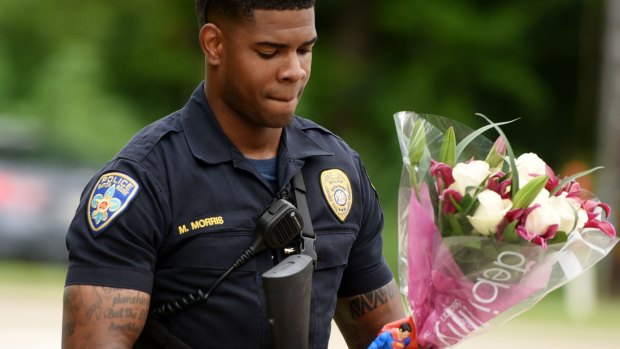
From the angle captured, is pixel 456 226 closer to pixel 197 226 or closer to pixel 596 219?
pixel 596 219

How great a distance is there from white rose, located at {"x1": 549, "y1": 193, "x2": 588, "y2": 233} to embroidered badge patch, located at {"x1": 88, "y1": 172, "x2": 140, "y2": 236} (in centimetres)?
100

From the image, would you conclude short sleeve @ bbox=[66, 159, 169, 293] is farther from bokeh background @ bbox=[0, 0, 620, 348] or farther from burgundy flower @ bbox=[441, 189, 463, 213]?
bokeh background @ bbox=[0, 0, 620, 348]

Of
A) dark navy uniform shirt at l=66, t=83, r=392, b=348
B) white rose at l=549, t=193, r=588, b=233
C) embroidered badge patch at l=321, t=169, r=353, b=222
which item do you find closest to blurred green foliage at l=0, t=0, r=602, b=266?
embroidered badge patch at l=321, t=169, r=353, b=222

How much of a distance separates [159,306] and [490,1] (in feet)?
56.3

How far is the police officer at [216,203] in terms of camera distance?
314 centimetres

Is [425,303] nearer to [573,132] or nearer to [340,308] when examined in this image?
[340,308]

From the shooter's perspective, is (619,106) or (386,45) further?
(386,45)

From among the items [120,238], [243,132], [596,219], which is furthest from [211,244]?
[596,219]

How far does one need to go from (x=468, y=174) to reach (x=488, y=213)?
13 centimetres

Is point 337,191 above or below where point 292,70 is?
below

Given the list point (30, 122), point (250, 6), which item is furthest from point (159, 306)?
point (30, 122)

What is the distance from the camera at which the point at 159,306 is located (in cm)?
326

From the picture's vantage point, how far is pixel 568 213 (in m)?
3.03

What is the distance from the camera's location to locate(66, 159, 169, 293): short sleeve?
3.13 meters
